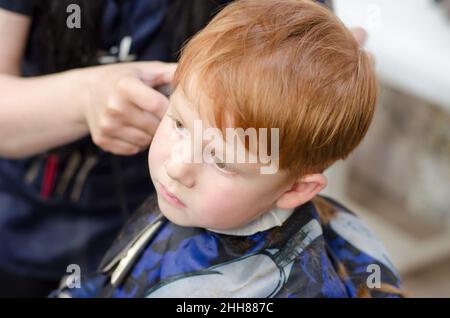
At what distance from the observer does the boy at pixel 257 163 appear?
744mm

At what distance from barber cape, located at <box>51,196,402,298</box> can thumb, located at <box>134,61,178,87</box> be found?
7.4 inches

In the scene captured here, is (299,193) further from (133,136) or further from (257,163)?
(133,136)

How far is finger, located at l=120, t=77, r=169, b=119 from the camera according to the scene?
844mm

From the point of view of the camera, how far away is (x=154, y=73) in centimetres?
89

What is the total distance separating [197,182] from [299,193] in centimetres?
13

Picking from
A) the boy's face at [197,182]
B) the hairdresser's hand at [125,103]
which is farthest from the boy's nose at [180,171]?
the hairdresser's hand at [125,103]

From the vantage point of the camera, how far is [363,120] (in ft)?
2.64

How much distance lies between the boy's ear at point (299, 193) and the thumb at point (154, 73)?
198mm

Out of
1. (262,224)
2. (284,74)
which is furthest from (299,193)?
(284,74)

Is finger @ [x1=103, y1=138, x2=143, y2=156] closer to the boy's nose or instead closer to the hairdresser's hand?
the hairdresser's hand

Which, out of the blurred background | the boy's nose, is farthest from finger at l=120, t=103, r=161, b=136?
the blurred background
